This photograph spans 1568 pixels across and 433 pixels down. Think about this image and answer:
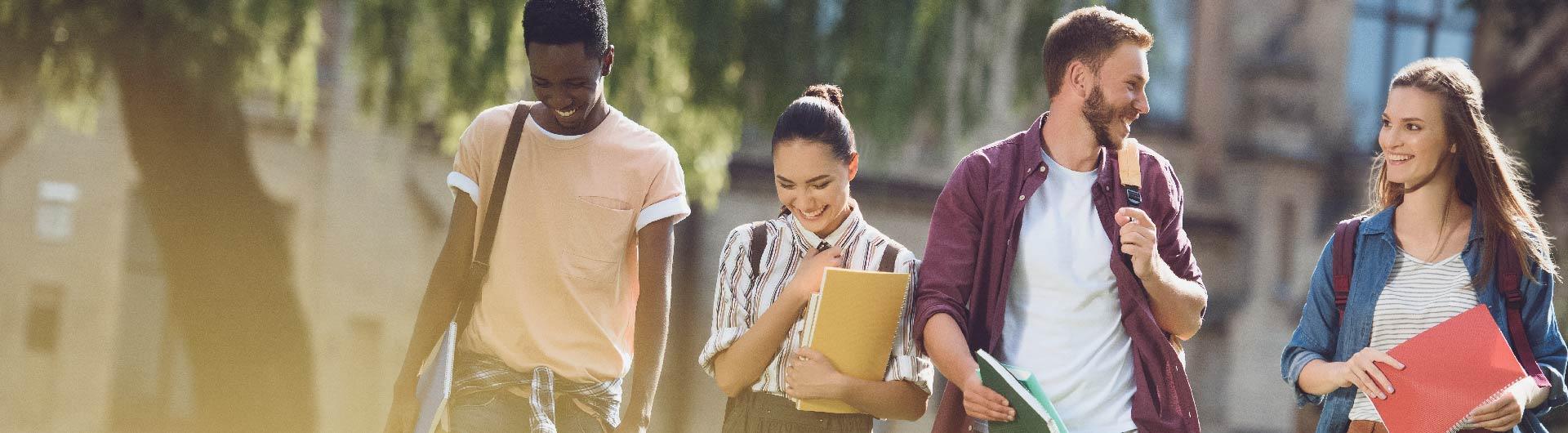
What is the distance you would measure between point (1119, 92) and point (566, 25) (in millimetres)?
1052

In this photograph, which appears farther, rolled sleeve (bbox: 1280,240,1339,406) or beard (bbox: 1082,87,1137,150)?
rolled sleeve (bbox: 1280,240,1339,406)

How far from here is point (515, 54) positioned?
7.36 meters

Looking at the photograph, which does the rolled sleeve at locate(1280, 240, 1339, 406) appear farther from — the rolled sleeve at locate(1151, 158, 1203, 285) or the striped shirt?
the striped shirt

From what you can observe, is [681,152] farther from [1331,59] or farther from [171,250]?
[1331,59]

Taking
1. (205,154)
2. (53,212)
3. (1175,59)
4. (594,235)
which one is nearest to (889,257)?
(594,235)

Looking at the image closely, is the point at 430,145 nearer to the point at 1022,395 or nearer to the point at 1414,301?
the point at 1414,301

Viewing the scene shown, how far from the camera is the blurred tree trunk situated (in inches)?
281

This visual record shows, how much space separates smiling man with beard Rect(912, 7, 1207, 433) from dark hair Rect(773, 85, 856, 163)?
0.24m

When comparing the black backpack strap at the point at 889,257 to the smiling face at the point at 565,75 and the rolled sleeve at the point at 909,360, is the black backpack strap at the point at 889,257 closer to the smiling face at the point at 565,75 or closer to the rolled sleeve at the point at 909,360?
the rolled sleeve at the point at 909,360

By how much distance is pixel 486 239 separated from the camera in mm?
3150

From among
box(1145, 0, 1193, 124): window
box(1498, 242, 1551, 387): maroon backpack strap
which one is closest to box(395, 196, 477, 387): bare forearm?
box(1498, 242, 1551, 387): maroon backpack strap

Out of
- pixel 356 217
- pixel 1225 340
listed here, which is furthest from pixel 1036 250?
pixel 1225 340

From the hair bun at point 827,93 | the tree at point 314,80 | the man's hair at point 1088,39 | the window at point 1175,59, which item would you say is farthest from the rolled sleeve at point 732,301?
the window at point 1175,59

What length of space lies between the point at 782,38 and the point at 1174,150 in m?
6.15
